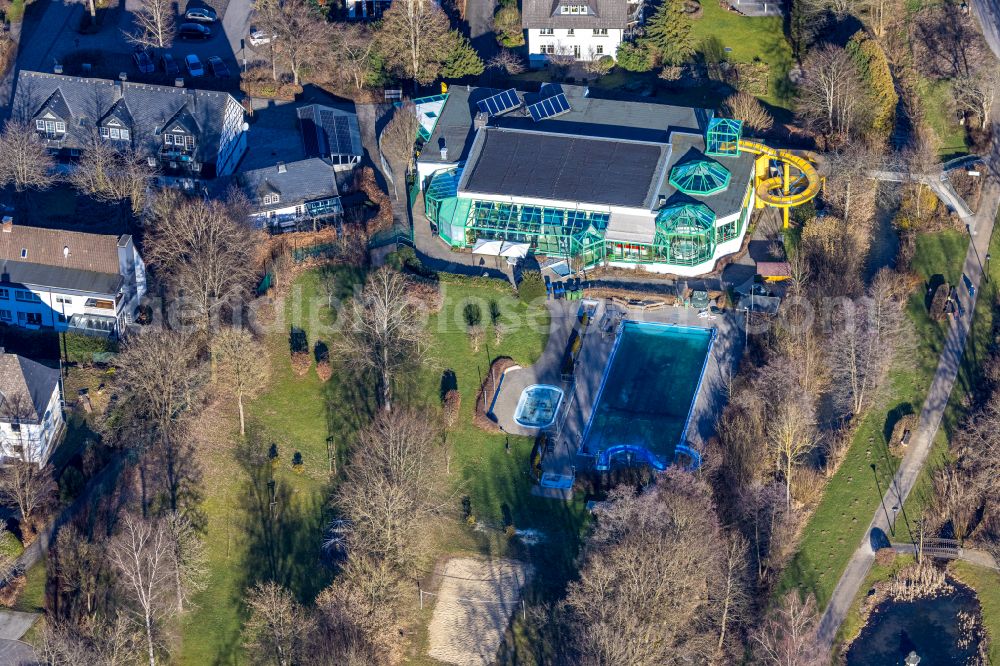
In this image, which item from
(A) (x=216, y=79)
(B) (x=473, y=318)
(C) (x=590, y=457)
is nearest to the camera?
(C) (x=590, y=457)

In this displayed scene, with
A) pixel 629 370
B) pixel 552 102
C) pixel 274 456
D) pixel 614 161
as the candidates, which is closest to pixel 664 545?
pixel 629 370

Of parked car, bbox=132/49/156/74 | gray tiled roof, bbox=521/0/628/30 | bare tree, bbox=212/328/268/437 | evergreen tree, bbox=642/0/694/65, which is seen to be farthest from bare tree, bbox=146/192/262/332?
evergreen tree, bbox=642/0/694/65

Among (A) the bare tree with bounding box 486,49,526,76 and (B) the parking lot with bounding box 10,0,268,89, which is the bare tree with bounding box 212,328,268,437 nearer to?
(B) the parking lot with bounding box 10,0,268,89

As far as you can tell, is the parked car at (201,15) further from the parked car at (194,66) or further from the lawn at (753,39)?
the lawn at (753,39)

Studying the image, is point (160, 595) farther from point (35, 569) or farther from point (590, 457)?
point (590, 457)

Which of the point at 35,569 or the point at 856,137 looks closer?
the point at 35,569

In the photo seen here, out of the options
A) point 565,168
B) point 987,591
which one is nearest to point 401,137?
point 565,168
